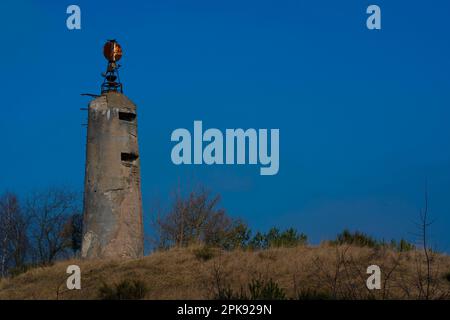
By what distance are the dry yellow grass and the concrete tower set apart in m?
1.70

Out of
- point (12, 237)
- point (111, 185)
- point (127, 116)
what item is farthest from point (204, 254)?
point (12, 237)

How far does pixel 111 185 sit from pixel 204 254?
509cm

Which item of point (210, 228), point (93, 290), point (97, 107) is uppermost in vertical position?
point (97, 107)

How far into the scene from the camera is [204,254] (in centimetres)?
2192

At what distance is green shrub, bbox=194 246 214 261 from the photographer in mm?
21775

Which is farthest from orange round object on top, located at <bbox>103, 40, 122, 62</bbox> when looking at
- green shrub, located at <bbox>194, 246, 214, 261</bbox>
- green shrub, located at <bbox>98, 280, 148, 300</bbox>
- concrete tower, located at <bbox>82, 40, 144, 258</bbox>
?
green shrub, located at <bbox>98, 280, 148, 300</bbox>

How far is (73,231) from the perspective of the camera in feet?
117

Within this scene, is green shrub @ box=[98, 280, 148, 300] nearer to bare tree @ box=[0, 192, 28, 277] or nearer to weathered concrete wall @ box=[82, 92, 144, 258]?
weathered concrete wall @ box=[82, 92, 144, 258]

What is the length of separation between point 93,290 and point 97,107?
889 centimetres

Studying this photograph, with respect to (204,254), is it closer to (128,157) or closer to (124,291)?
(124,291)

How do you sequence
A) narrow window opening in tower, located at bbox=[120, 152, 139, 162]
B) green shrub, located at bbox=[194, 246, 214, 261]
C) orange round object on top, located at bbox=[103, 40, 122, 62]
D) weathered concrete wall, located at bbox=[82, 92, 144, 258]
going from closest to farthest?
green shrub, located at bbox=[194, 246, 214, 261] < weathered concrete wall, located at bbox=[82, 92, 144, 258] < narrow window opening in tower, located at bbox=[120, 152, 139, 162] < orange round object on top, located at bbox=[103, 40, 122, 62]
